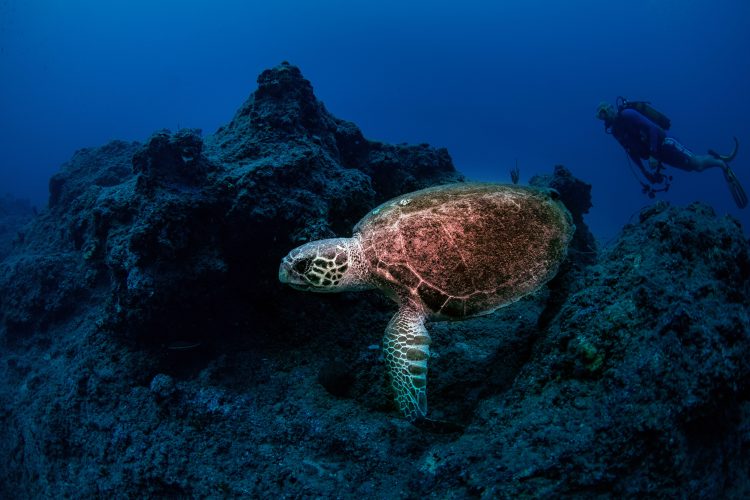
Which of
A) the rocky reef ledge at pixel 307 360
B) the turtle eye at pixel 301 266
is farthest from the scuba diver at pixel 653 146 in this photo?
the turtle eye at pixel 301 266

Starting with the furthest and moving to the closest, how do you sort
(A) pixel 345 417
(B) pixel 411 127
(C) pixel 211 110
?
(C) pixel 211 110 < (B) pixel 411 127 < (A) pixel 345 417

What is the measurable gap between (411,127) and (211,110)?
8313 centimetres

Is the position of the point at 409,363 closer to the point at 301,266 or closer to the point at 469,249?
the point at 469,249

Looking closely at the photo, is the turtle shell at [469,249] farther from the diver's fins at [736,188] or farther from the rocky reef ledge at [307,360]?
the diver's fins at [736,188]

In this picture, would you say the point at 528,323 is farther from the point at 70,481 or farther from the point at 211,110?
the point at 211,110

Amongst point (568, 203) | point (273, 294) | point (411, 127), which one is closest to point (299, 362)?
point (273, 294)

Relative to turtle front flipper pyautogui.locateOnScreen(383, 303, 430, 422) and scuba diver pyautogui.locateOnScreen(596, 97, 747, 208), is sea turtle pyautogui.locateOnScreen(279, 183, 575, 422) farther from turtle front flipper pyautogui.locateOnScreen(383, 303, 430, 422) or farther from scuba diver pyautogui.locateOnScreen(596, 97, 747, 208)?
scuba diver pyautogui.locateOnScreen(596, 97, 747, 208)

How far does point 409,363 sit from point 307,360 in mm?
1347

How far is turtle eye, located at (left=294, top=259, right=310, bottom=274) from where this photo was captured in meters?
3.04

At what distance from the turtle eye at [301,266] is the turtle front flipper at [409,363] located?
96 cm

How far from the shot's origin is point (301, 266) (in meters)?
3.06

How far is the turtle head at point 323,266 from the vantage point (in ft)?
9.99

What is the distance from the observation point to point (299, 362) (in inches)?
138

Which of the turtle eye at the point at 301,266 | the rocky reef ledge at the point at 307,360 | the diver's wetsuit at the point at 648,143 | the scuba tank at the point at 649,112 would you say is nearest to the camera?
the rocky reef ledge at the point at 307,360
